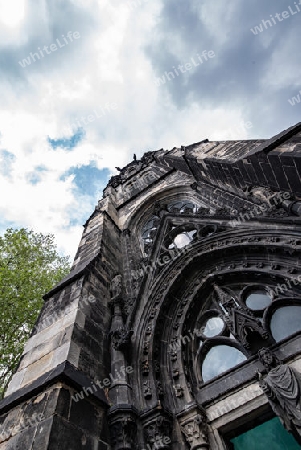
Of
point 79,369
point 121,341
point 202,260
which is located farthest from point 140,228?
point 79,369

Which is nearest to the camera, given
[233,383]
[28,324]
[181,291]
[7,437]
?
[7,437]

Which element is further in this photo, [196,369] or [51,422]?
[196,369]

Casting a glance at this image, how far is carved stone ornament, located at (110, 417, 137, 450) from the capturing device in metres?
2.94

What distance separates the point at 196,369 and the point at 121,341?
1.20 m

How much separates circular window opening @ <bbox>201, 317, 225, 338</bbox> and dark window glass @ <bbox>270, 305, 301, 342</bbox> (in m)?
0.82

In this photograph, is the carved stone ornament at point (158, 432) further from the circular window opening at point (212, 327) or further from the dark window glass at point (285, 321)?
the dark window glass at point (285, 321)

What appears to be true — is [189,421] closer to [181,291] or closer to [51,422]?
[51,422]

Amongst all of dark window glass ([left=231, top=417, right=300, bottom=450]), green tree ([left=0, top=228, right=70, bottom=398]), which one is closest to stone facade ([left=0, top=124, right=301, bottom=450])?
dark window glass ([left=231, top=417, right=300, bottom=450])

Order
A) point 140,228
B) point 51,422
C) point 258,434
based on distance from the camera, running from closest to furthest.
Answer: point 51,422, point 258,434, point 140,228

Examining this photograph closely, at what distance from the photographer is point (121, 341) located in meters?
4.07

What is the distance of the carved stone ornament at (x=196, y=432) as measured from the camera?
10.0ft

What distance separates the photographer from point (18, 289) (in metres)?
8.93

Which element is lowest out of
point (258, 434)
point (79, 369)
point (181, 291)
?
point (258, 434)

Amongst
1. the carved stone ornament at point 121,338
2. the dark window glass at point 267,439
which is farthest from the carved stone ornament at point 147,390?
the dark window glass at point 267,439
